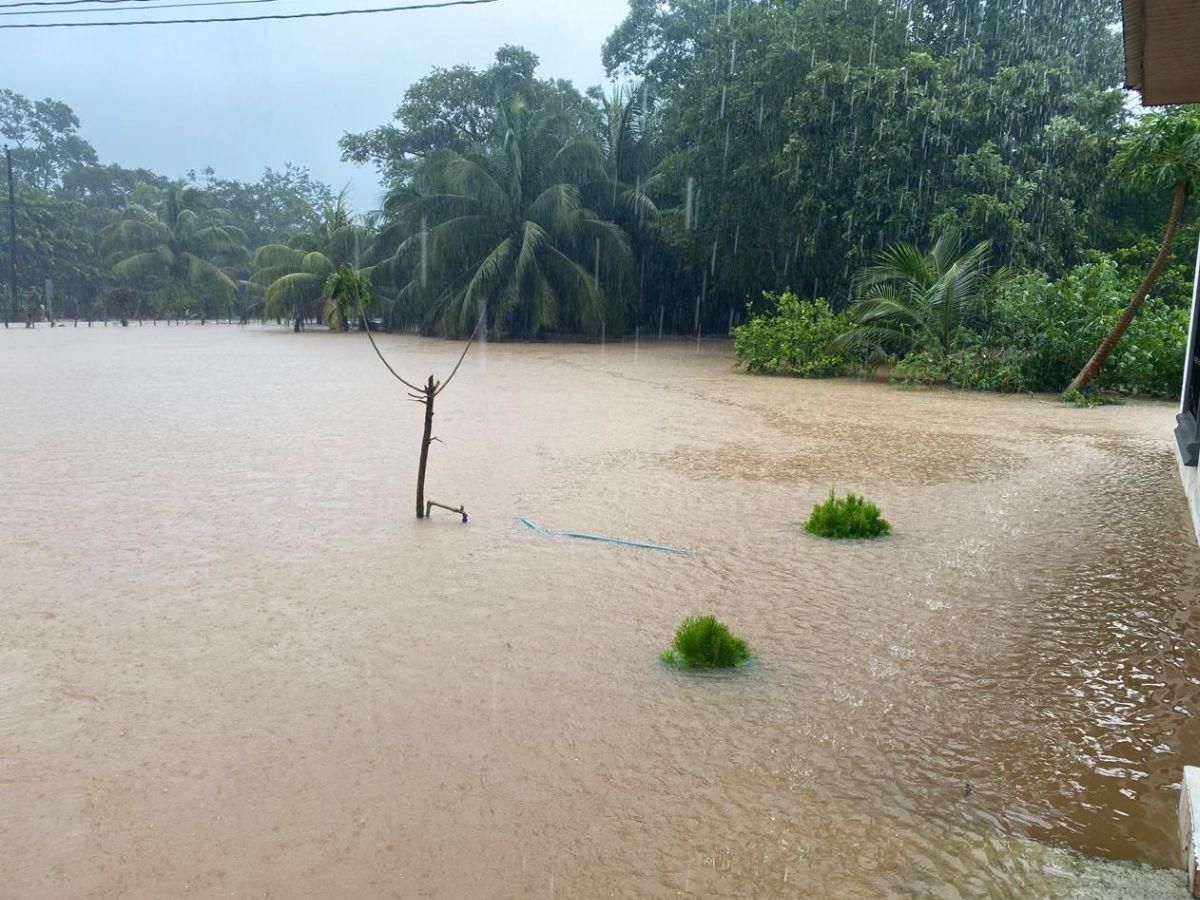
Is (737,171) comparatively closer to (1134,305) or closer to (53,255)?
(1134,305)

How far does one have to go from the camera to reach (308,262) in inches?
1356

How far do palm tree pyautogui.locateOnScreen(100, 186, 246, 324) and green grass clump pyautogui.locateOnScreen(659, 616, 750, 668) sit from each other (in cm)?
4822

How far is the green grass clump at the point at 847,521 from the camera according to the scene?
5887 mm

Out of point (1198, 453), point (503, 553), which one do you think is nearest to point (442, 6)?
point (503, 553)

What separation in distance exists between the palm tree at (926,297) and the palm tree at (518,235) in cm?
989

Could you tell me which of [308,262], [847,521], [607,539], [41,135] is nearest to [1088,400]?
Result: [847,521]

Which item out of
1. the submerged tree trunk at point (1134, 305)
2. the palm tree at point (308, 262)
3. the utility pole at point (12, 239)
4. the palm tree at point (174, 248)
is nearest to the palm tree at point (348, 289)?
the submerged tree trunk at point (1134, 305)

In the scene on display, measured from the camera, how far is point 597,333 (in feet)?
90.1

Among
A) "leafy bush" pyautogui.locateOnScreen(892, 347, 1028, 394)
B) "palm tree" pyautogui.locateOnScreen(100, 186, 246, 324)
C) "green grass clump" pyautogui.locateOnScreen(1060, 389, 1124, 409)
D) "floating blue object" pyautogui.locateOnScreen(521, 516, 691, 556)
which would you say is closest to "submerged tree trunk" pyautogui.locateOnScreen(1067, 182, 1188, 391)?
"green grass clump" pyautogui.locateOnScreen(1060, 389, 1124, 409)

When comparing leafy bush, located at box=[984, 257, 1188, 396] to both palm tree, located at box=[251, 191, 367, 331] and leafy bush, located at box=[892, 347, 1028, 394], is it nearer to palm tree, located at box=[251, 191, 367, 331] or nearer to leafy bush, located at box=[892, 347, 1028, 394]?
leafy bush, located at box=[892, 347, 1028, 394]

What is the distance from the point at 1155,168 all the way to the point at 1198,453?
20.5 feet

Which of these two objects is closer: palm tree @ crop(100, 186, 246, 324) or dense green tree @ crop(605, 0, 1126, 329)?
dense green tree @ crop(605, 0, 1126, 329)

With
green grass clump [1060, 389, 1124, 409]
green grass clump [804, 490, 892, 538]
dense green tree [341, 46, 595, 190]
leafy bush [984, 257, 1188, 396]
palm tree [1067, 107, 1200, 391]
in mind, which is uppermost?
dense green tree [341, 46, 595, 190]

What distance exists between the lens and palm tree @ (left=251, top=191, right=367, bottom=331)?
3347 cm
